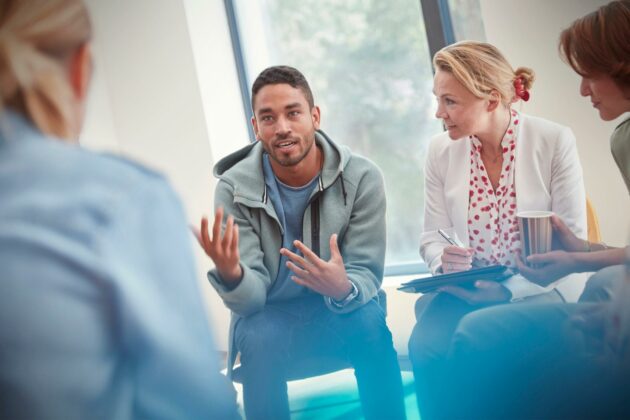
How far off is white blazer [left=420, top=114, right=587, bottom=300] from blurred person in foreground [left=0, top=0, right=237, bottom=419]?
2.26ft

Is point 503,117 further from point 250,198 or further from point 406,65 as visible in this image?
point 406,65

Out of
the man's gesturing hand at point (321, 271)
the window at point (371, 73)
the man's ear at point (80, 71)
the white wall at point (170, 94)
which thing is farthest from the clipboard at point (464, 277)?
the man's ear at point (80, 71)

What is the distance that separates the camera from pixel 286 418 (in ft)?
2.71

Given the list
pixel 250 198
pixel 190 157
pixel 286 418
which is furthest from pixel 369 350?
pixel 190 157

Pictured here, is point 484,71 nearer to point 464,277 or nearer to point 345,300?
point 464,277

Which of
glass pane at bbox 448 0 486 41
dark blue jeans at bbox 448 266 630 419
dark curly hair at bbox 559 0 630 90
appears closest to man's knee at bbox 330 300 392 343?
dark blue jeans at bbox 448 266 630 419

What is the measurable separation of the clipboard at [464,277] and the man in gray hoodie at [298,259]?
65 millimetres

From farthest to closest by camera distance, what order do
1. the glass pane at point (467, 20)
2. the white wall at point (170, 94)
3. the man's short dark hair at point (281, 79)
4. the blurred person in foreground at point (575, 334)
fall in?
the glass pane at point (467, 20) → the man's short dark hair at point (281, 79) → the blurred person in foreground at point (575, 334) → the white wall at point (170, 94)

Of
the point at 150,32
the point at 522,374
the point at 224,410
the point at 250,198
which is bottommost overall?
the point at 522,374

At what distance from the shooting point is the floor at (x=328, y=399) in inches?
32.7

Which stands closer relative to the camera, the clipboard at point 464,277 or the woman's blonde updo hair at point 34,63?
the woman's blonde updo hair at point 34,63

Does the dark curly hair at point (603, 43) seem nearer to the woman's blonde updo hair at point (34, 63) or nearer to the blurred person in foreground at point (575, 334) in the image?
the blurred person in foreground at point (575, 334)

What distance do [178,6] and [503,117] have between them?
588 millimetres

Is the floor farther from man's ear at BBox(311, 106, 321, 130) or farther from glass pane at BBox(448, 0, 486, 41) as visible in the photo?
glass pane at BBox(448, 0, 486, 41)
